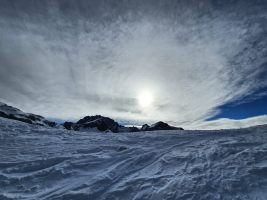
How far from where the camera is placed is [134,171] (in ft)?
26.4

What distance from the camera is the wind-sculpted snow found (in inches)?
242

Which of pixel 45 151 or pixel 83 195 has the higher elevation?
pixel 45 151

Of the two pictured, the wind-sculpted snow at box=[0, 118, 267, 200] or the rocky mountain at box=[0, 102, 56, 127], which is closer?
the wind-sculpted snow at box=[0, 118, 267, 200]

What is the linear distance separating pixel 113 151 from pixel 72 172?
9.86ft

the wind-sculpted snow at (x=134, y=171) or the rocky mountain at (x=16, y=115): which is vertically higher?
the rocky mountain at (x=16, y=115)

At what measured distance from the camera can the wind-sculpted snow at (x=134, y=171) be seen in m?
6.15

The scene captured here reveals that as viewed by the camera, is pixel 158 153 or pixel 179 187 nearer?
pixel 179 187

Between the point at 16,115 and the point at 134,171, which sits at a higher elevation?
the point at 16,115

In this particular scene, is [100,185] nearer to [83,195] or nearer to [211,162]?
[83,195]

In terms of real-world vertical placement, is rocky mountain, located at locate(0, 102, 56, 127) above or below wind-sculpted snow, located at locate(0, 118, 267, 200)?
above

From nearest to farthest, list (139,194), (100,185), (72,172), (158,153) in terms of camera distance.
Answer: (139,194) → (100,185) → (72,172) → (158,153)

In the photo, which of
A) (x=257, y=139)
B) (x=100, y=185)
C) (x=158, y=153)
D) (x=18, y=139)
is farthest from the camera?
(x=18, y=139)

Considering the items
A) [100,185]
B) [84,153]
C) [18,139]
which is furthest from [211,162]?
[18,139]

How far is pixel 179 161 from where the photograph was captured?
28.6ft
